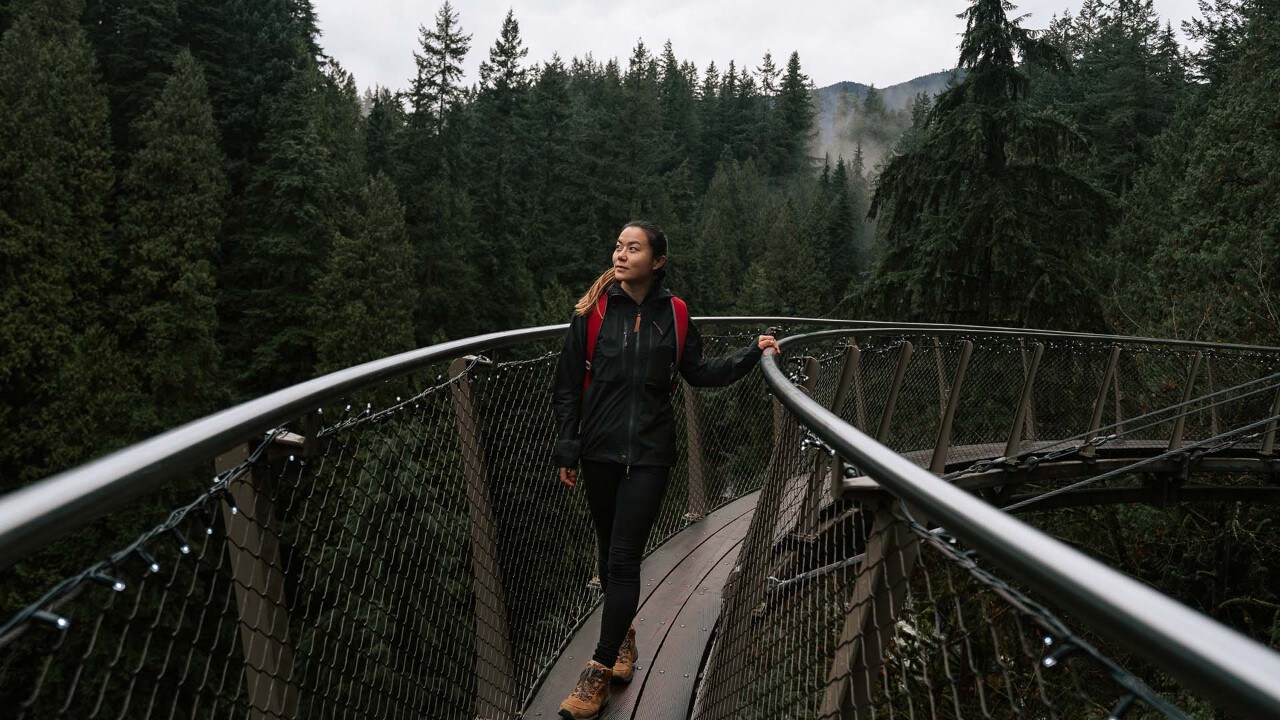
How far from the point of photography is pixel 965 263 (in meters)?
15.0

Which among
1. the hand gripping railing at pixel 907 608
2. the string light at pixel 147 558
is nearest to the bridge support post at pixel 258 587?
the string light at pixel 147 558

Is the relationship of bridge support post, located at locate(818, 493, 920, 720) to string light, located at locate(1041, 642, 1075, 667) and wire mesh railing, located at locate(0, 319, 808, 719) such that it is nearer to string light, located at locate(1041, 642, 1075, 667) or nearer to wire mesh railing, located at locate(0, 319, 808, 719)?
string light, located at locate(1041, 642, 1075, 667)

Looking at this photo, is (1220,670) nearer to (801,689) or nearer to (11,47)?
(801,689)

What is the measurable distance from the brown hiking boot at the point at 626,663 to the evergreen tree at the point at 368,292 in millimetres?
26875

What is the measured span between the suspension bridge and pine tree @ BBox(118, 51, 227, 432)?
2461 centimetres

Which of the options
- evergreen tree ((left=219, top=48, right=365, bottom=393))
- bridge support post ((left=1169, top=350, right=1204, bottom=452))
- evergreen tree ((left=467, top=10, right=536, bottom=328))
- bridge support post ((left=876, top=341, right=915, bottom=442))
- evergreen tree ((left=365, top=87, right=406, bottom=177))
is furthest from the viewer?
evergreen tree ((left=467, top=10, right=536, bottom=328))

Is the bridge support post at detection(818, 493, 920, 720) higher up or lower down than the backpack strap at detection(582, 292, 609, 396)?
lower down

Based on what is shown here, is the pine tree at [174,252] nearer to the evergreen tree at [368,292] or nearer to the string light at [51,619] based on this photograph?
the evergreen tree at [368,292]

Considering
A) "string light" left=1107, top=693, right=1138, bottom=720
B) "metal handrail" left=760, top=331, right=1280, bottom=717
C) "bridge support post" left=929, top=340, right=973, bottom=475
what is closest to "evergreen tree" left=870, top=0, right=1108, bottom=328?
"bridge support post" left=929, top=340, right=973, bottom=475

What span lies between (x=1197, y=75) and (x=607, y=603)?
48.4 metres

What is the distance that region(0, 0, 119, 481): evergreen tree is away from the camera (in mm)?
22547

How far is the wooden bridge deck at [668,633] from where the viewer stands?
312 cm

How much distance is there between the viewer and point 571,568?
4078 millimetres

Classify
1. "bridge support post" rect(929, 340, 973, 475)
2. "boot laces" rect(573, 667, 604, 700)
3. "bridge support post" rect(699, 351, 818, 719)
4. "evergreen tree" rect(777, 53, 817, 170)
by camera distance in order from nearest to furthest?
1. "bridge support post" rect(699, 351, 818, 719)
2. "boot laces" rect(573, 667, 604, 700)
3. "bridge support post" rect(929, 340, 973, 475)
4. "evergreen tree" rect(777, 53, 817, 170)
